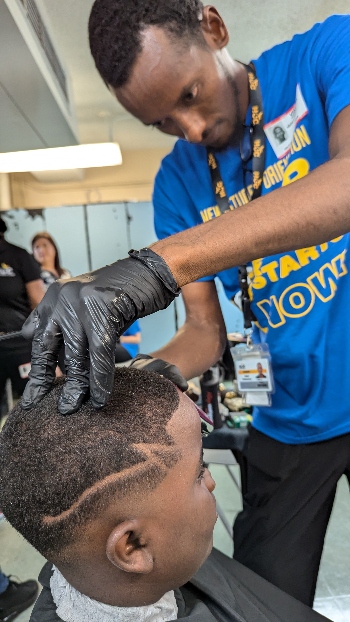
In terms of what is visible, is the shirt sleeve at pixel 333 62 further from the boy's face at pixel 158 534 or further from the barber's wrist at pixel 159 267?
the boy's face at pixel 158 534

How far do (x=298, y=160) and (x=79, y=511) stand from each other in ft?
3.05

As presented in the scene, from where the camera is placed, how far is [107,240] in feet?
17.5

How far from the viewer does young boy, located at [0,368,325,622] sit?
667 millimetres

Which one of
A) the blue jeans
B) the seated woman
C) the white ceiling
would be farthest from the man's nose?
the seated woman

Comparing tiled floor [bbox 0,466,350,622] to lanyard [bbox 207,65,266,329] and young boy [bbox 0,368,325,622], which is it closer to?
young boy [bbox 0,368,325,622]

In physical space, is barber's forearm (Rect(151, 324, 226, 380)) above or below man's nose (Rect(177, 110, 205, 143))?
below

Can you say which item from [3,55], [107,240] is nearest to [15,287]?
[3,55]

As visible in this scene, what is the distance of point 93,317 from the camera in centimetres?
60

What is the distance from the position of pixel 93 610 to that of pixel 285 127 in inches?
44.9

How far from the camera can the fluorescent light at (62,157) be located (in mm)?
4527

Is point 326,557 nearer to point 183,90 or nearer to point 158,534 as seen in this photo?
point 158,534

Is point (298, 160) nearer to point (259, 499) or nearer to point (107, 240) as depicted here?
point (259, 499)

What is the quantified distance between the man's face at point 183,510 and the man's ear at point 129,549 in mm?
22

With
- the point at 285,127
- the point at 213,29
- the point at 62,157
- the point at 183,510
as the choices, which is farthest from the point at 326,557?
the point at 62,157
